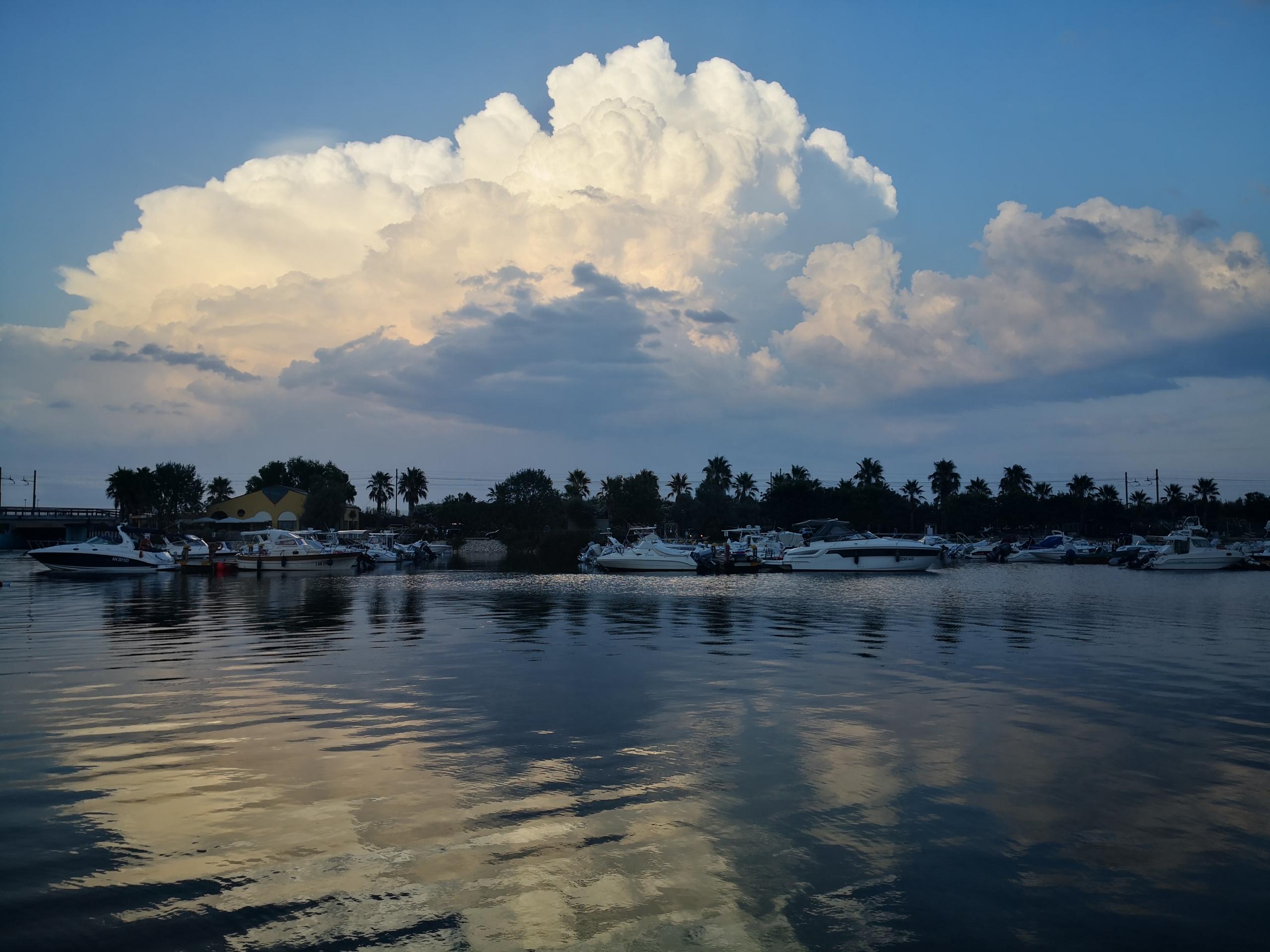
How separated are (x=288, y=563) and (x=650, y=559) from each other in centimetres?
2558

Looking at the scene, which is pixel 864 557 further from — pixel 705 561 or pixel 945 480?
pixel 945 480

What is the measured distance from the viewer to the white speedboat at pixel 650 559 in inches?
2544

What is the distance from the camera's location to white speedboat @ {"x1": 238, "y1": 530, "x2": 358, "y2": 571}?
2415 inches

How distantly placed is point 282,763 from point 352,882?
13.0 ft

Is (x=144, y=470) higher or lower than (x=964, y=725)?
higher

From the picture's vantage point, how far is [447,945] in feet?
19.2

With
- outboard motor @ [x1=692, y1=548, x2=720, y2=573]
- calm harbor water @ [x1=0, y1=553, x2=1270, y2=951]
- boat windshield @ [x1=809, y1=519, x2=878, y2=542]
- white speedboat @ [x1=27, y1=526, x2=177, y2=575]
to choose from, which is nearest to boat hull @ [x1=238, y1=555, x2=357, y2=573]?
white speedboat @ [x1=27, y1=526, x2=177, y2=575]

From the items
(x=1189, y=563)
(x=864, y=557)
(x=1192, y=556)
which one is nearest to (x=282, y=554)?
(x=864, y=557)

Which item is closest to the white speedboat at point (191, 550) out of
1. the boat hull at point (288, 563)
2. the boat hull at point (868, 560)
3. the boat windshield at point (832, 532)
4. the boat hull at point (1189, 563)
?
the boat hull at point (288, 563)

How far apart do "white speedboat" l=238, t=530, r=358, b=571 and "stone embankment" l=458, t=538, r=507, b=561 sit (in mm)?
44280

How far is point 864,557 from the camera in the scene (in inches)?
2511

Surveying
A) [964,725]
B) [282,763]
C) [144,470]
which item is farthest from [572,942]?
[144,470]

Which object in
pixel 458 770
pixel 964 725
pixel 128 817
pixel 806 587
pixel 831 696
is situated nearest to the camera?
pixel 128 817

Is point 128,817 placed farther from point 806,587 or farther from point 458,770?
point 806,587
